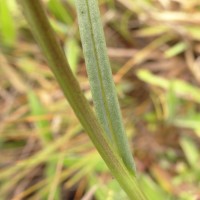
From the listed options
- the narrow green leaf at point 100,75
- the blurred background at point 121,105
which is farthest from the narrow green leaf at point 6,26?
the narrow green leaf at point 100,75

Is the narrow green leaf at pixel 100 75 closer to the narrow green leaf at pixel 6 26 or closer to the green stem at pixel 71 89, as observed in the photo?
the green stem at pixel 71 89

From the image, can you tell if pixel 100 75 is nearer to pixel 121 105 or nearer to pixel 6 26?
pixel 121 105

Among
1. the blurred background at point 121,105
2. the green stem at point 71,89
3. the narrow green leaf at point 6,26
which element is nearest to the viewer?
the green stem at point 71,89

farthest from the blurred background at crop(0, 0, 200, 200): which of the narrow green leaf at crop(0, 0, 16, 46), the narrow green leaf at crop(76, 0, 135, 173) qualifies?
the narrow green leaf at crop(76, 0, 135, 173)

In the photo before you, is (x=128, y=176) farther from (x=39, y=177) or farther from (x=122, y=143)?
(x=39, y=177)

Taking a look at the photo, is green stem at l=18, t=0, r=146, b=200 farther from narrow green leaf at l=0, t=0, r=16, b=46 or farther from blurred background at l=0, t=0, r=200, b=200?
narrow green leaf at l=0, t=0, r=16, b=46

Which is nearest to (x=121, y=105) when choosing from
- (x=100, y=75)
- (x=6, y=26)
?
(x=6, y=26)
